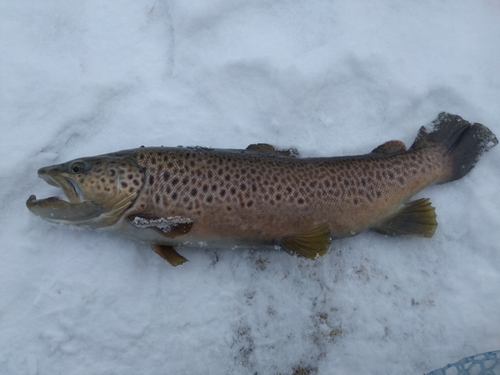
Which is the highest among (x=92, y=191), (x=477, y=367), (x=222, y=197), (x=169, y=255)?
(x=222, y=197)

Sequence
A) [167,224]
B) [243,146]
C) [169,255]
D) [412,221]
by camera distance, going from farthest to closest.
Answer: [243,146] < [412,221] < [169,255] < [167,224]

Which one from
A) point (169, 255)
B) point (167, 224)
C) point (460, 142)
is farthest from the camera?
point (460, 142)

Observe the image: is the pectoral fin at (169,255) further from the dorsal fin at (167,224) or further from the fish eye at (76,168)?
the fish eye at (76,168)

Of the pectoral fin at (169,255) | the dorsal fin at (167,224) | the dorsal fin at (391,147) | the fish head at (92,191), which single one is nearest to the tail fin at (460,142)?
the dorsal fin at (391,147)

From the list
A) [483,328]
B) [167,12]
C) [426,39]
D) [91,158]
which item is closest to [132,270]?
Result: [91,158]

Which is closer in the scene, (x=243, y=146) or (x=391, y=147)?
(x=391, y=147)

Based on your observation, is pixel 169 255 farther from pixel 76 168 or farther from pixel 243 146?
pixel 243 146

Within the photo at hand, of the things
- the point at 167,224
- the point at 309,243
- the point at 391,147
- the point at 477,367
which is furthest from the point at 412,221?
the point at 167,224
